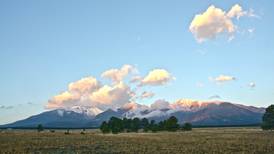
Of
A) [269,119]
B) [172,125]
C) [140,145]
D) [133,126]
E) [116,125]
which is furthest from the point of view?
[133,126]

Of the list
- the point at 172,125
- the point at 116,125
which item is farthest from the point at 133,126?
the point at 172,125

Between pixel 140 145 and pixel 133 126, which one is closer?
pixel 140 145

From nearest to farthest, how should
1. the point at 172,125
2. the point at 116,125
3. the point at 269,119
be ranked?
the point at 269,119
the point at 172,125
the point at 116,125

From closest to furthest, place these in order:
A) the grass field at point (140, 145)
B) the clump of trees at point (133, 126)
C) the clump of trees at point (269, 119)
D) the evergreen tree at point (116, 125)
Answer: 1. the grass field at point (140, 145)
2. the clump of trees at point (269, 119)
3. the clump of trees at point (133, 126)
4. the evergreen tree at point (116, 125)

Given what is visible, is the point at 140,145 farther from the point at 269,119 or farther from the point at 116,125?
the point at 116,125

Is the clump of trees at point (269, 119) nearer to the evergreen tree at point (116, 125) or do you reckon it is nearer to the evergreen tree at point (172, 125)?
the evergreen tree at point (172, 125)

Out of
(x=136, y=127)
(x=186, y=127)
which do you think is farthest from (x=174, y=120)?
(x=136, y=127)

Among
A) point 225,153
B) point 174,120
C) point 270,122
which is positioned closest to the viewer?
point 225,153

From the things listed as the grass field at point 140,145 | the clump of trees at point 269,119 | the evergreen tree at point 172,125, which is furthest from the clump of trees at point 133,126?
the grass field at point 140,145

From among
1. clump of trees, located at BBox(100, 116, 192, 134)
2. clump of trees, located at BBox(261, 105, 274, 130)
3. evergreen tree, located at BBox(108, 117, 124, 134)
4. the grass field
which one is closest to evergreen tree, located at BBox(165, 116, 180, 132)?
clump of trees, located at BBox(100, 116, 192, 134)

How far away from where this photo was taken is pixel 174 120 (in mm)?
184750

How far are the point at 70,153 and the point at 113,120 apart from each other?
Answer: 14807 cm

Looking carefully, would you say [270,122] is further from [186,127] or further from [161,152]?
[161,152]

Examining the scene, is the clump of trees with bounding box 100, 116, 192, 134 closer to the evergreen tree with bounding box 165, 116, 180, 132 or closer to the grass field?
the evergreen tree with bounding box 165, 116, 180, 132
